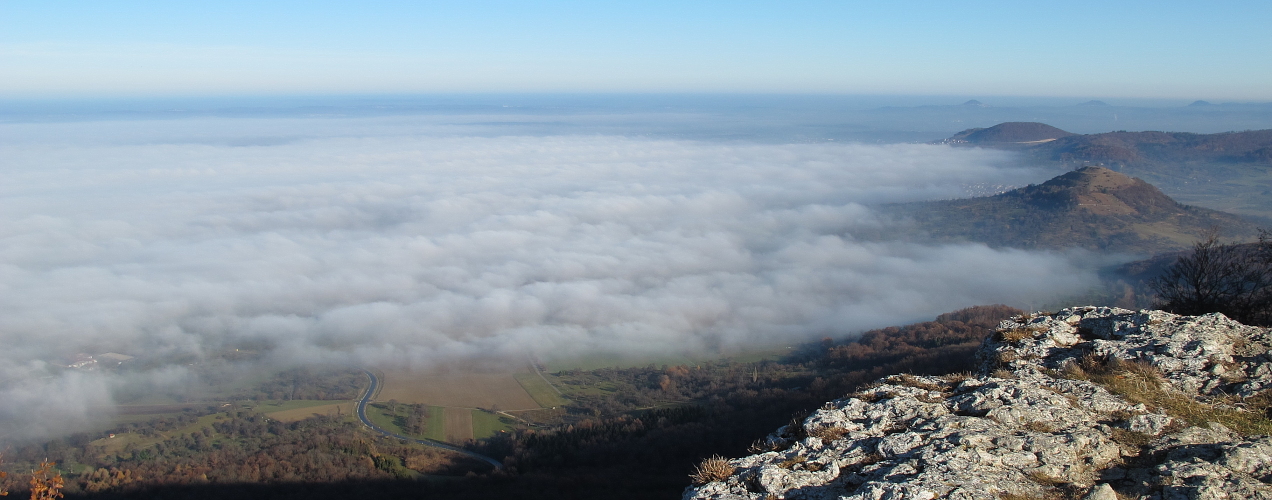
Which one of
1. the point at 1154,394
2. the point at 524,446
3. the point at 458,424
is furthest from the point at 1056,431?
the point at 458,424

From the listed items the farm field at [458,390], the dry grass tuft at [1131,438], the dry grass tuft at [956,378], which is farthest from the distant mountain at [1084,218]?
the dry grass tuft at [1131,438]

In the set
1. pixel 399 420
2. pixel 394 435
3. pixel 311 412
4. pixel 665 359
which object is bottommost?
pixel 665 359

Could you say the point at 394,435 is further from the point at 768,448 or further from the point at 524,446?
the point at 768,448

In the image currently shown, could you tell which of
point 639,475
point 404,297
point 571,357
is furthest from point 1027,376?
point 404,297

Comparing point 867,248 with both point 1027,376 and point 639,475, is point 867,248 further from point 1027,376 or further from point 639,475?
point 1027,376

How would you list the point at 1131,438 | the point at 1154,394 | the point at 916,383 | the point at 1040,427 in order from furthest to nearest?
1. the point at 916,383
2. the point at 1154,394
3. the point at 1040,427
4. the point at 1131,438

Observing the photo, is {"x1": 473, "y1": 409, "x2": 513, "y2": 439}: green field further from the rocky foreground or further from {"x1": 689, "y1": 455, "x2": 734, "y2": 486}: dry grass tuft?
{"x1": 689, "y1": 455, "x2": 734, "y2": 486}: dry grass tuft

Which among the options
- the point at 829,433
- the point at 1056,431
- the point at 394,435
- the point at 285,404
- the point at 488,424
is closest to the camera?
the point at 1056,431
